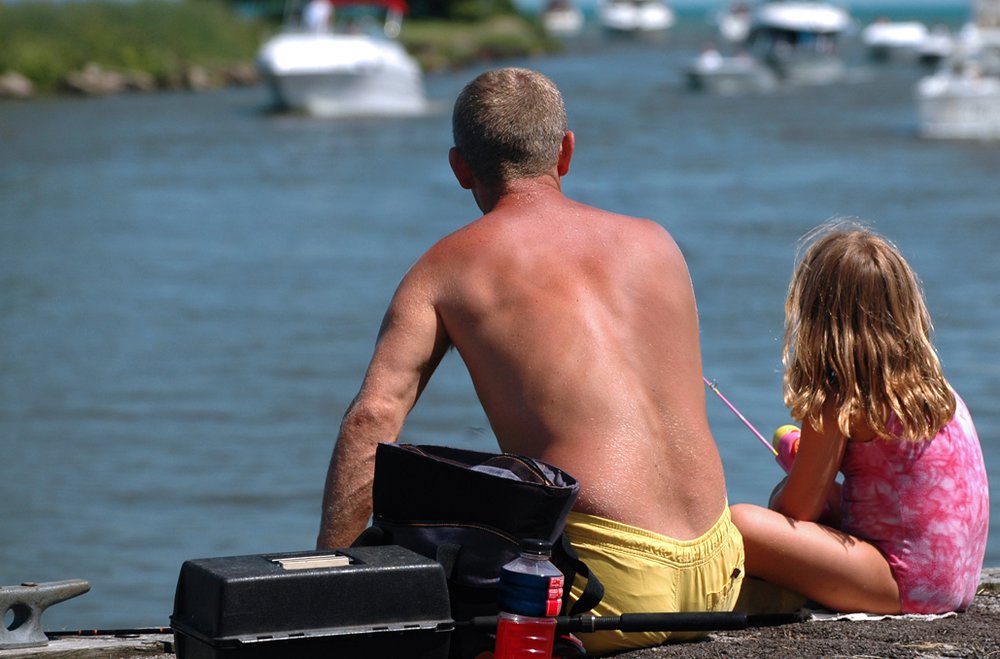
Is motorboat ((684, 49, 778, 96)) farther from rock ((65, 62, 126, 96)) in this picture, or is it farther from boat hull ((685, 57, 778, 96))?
rock ((65, 62, 126, 96))

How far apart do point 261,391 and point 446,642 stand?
350 inches

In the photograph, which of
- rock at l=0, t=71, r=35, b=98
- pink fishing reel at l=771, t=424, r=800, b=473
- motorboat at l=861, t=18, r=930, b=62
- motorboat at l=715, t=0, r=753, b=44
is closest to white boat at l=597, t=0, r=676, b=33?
motorboat at l=715, t=0, r=753, b=44

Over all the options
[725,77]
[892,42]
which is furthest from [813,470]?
[892,42]

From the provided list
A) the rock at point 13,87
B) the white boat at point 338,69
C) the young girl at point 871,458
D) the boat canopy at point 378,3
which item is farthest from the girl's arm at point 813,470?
the rock at point 13,87

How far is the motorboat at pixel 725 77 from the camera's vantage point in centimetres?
4688

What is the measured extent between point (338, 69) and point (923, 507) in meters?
33.2

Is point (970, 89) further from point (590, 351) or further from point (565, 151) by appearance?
point (590, 351)

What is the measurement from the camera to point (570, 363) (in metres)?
3.14

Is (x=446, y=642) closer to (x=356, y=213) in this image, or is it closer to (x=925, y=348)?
A: (x=925, y=348)

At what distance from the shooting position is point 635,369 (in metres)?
3.17

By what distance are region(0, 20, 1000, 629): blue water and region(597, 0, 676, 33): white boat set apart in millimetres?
75494

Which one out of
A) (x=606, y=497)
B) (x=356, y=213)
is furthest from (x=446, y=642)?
(x=356, y=213)

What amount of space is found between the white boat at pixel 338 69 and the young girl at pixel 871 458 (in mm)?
32932

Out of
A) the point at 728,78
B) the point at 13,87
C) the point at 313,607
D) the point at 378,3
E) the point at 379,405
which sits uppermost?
the point at 378,3
